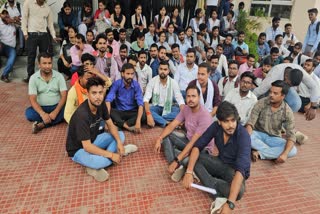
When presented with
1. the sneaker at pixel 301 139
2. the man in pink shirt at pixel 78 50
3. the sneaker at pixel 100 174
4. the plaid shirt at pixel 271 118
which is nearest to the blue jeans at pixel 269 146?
the plaid shirt at pixel 271 118

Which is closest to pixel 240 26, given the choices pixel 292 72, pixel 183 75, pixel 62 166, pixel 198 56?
pixel 198 56

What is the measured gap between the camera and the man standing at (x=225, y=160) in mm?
2326

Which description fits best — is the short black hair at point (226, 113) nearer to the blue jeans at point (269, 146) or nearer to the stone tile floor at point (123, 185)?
the stone tile floor at point (123, 185)

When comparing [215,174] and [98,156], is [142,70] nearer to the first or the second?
[98,156]

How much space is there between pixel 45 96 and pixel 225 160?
2881mm

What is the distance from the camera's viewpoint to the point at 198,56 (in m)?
6.48

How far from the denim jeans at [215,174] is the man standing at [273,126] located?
0.91 metres

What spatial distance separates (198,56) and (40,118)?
4.17 meters

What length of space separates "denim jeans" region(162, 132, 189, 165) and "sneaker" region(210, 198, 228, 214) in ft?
2.62

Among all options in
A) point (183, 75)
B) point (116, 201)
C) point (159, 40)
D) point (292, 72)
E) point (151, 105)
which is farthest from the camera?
point (159, 40)

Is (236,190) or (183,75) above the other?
(183,75)

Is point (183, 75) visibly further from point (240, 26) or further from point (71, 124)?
point (240, 26)

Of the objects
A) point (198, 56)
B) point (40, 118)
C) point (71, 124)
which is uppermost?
point (198, 56)

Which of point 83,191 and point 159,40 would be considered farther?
point 159,40
